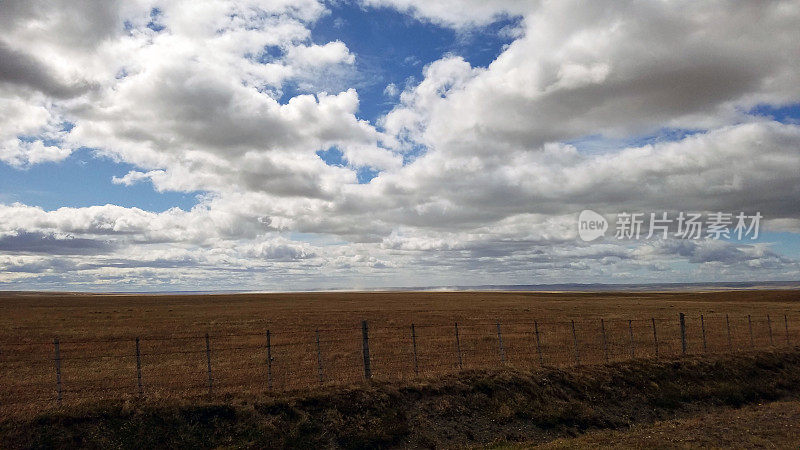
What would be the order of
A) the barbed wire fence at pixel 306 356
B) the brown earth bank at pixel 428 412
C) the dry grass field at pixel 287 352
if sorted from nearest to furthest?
the brown earth bank at pixel 428 412
the barbed wire fence at pixel 306 356
the dry grass field at pixel 287 352

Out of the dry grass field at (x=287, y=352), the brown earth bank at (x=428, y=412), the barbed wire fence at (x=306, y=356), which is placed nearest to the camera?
the brown earth bank at (x=428, y=412)

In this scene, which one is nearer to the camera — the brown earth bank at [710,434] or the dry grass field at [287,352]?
the brown earth bank at [710,434]

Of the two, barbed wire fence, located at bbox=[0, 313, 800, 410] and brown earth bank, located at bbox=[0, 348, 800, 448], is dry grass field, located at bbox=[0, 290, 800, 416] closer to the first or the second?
barbed wire fence, located at bbox=[0, 313, 800, 410]

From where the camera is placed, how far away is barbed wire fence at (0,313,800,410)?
22281mm

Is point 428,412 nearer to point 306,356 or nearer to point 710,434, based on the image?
point 710,434

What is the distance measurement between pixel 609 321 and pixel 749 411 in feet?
113

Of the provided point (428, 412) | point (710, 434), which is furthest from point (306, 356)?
point (710, 434)

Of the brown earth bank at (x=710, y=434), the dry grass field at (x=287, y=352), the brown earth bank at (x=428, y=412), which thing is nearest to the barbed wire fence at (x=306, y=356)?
the dry grass field at (x=287, y=352)

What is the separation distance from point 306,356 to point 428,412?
50.3 feet

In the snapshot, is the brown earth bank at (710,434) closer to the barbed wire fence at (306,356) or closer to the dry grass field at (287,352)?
the barbed wire fence at (306,356)

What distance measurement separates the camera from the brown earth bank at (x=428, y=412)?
15.0 meters

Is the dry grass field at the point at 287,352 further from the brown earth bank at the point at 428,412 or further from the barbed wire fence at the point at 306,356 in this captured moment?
the brown earth bank at the point at 428,412

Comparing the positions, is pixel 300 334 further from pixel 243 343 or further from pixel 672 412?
pixel 672 412

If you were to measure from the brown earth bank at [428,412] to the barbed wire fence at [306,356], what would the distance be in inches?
54.1
